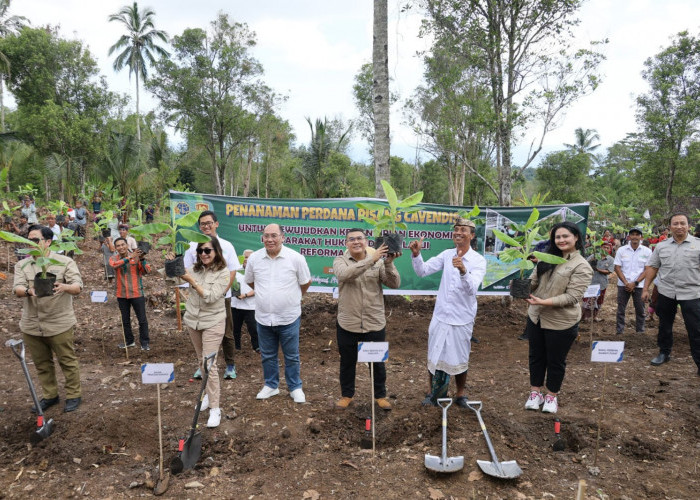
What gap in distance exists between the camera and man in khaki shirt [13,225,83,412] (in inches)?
147

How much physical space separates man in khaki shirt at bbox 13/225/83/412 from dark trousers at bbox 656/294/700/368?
6.36 m

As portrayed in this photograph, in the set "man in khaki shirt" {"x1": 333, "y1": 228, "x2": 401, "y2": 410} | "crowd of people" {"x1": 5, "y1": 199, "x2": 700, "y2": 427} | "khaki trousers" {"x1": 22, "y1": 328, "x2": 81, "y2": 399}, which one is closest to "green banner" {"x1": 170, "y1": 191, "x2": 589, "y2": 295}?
"crowd of people" {"x1": 5, "y1": 199, "x2": 700, "y2": 427}

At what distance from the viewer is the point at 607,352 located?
3.20m

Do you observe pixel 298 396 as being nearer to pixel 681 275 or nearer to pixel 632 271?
pixel 681 275

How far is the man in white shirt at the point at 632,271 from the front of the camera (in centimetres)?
651

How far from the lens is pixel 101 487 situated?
2773 millimetres

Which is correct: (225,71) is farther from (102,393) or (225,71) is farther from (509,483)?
(509,483)

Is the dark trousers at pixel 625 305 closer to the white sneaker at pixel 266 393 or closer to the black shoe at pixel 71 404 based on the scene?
the white sneaker at pixel 266 393

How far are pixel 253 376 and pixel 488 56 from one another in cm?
756

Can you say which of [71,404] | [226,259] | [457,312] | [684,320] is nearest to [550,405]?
[457,312]

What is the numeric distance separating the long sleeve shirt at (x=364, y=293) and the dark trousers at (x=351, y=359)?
67 mm

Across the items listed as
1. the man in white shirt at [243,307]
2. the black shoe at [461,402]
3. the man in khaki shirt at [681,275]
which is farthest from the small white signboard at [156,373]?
the man in khaki shirt at [681,275]

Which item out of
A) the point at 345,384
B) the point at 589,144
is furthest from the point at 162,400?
the point at 589,144

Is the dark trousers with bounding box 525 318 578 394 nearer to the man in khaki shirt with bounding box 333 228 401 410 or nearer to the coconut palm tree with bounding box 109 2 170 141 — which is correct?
the man in khaki shirt with bounding box 333 228 401 410
